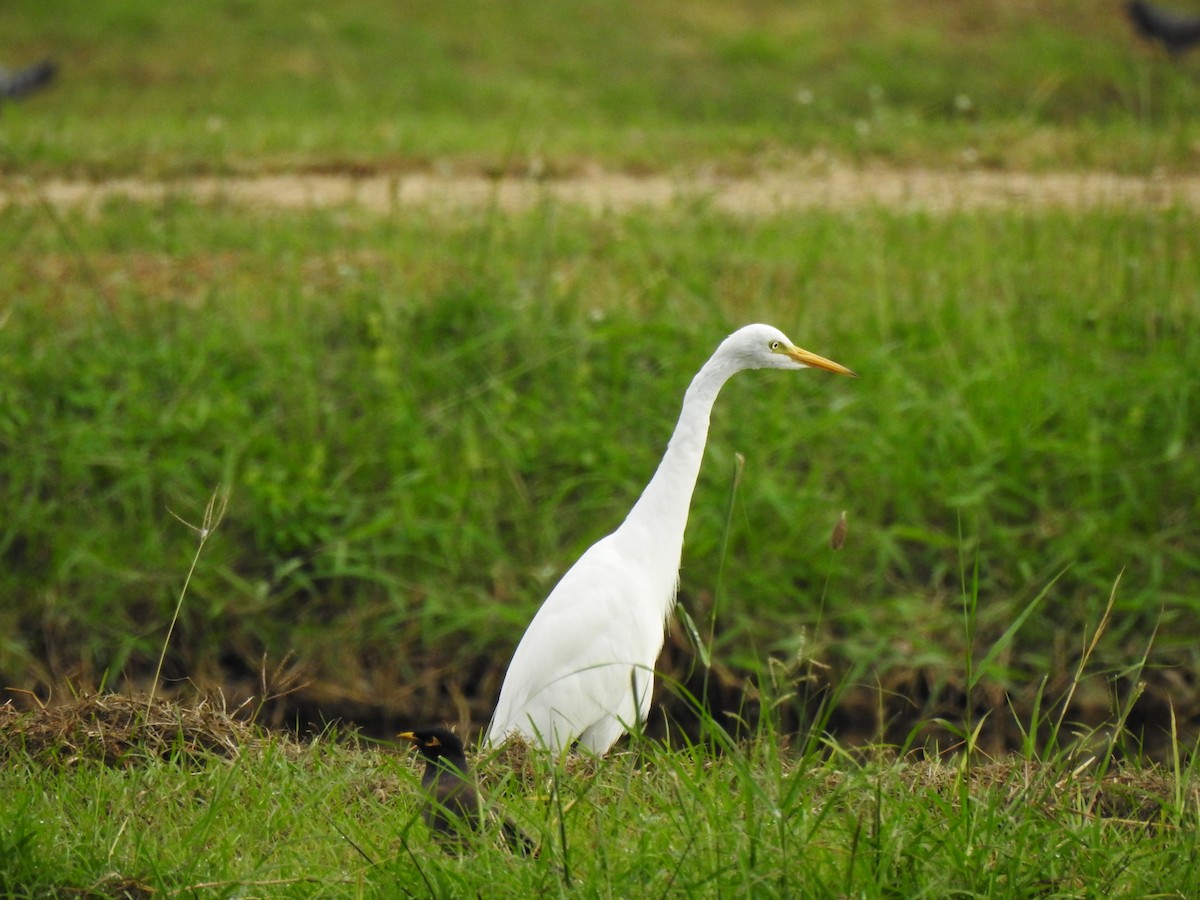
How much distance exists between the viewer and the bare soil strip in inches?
275

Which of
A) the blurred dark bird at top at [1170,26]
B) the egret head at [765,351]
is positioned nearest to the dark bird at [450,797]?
the egret head at [765,351]

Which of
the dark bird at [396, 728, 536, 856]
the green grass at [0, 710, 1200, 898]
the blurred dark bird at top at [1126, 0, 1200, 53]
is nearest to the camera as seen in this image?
the green grass at [0, 710, 1200, 898]

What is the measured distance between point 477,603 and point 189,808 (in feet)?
7.45

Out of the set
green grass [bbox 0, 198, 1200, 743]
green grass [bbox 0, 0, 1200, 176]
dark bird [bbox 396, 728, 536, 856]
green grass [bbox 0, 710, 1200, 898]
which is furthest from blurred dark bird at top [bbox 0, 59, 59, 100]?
dark bird [bbox 396, 728, 536, 856]

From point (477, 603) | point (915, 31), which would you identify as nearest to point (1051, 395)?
point (477, 603)

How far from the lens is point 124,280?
235 inches

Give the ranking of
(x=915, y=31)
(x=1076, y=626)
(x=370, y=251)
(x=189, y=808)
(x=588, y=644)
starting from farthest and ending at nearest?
(x=915, y=31), (x=370, y=251), (x=1076, y=626), (x=588, y=644), (x=189, y=808)

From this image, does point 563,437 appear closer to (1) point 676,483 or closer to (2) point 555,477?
(2) point 555,477

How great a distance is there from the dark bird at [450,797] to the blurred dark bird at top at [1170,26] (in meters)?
11.1

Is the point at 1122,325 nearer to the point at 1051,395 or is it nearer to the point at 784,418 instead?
the point at 1051,395

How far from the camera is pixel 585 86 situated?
34.6 feet

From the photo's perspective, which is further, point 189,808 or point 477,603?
point 477,603

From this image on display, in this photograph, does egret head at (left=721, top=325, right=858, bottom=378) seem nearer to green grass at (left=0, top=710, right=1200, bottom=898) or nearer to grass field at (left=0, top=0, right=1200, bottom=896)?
grass field at (left=0, top=0, right=1200, bottom=896)

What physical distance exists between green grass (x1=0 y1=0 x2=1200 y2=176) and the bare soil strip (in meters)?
0.16
